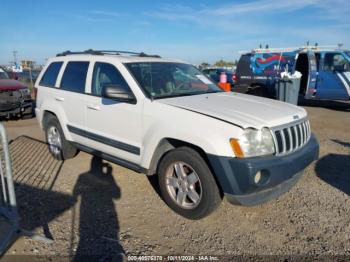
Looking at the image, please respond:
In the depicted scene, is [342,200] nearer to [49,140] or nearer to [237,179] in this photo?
[237,179]

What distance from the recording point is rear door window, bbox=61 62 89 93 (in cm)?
497

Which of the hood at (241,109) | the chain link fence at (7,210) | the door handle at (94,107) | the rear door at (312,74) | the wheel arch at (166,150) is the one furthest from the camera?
the rear door at (312,74)

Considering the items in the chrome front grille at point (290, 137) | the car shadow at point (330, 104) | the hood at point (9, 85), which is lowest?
the car shadow at point (330, 104)

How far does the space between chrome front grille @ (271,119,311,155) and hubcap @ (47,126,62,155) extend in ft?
12.5

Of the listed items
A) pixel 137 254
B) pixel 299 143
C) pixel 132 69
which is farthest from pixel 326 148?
pixel 137 254

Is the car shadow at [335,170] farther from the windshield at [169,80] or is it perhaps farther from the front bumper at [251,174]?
the windshield at [169,80]

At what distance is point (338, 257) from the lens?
303 cm

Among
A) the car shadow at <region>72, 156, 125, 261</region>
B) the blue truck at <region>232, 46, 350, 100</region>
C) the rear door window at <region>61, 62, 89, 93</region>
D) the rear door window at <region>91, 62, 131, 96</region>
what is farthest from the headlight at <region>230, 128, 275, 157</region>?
the blue truck at <region>232, 46, 350, 100</region>

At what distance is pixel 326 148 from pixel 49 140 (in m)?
5.30

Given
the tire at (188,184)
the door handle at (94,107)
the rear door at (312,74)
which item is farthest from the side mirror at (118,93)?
the rear door at (312,74)

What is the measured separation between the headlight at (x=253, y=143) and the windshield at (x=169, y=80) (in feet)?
4.31

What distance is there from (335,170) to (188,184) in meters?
2.87

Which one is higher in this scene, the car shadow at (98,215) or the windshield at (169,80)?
the windshield at (169,80)

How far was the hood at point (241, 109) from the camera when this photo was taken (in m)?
3.35
